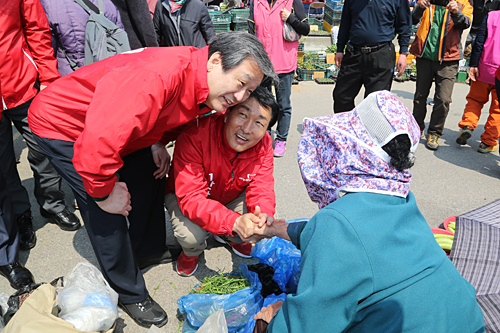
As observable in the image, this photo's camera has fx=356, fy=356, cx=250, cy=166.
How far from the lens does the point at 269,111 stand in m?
2.38

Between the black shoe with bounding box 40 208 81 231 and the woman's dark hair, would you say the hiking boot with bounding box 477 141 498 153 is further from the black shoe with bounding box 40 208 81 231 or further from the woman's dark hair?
Result: the black shoe with bounding box 40 208 81 231

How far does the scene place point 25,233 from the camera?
2.91m

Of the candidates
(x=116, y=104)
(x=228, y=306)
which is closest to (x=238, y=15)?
(x=116, y=104)

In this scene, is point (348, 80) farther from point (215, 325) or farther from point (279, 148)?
point (215, 325)

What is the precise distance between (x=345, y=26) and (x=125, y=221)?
12.6ft

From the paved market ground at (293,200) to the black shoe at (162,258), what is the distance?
45 mm

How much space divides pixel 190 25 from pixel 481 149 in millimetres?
4237

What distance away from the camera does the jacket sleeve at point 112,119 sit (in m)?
1.61

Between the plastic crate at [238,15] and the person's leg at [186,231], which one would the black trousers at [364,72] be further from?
the plastic crate at [238,15]

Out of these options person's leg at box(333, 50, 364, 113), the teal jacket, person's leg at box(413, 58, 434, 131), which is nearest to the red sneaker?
the teal jacket

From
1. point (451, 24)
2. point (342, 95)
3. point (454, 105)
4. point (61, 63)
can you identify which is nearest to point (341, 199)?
point (61, 63)

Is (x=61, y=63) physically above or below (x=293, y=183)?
above

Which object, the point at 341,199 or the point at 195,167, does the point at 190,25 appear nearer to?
the point at 195,167

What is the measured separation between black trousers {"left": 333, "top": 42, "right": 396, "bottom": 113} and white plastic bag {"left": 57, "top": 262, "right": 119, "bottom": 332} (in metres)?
3.72
